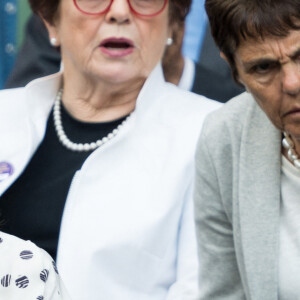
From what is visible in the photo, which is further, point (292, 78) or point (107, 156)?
point (107, 156)

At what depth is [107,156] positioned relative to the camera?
3.33 meters

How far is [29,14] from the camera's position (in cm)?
505

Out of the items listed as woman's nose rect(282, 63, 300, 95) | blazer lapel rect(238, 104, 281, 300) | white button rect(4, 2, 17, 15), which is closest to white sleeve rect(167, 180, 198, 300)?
blazer lapel rect(238, 104, 281, 300)

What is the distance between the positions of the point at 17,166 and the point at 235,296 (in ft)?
3.05

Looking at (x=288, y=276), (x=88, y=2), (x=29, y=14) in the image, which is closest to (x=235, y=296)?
(x=288, y=276)

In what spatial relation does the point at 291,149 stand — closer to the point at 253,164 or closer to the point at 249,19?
the point at 253,164

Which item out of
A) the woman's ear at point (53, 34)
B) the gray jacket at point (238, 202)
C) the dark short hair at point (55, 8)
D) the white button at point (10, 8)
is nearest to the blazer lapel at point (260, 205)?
the gray jacket at point (238, 202)

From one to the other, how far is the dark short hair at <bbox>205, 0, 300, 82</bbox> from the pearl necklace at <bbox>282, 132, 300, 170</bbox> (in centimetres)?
Result: 31

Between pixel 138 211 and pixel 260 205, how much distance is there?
525 mm

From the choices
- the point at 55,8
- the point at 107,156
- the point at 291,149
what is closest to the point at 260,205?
the point at 291,149

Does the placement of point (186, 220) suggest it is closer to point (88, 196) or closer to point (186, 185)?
point (186, 185)

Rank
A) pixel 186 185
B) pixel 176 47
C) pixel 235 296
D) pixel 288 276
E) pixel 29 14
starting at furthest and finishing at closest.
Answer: pixel 29 14 < pixel 176 47 < pixel 186 185 < pixel 235 296 < pixel 288 276

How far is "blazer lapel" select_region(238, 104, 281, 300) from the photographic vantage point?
2770 millimetres

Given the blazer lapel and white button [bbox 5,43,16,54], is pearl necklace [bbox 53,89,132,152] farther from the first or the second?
white button [bbox 5,43,16,54]
